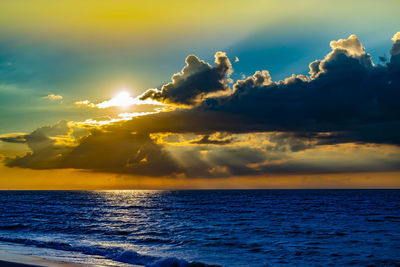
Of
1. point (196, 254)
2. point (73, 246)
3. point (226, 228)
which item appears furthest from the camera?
point (226, 228)

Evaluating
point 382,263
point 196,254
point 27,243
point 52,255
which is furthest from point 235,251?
point 27,243

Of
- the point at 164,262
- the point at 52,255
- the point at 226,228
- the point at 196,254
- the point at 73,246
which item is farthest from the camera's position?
the point at 226,228

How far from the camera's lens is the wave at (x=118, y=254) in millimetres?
20297

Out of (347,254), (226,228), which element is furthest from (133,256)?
(226,228)

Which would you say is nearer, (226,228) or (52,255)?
(52,255)

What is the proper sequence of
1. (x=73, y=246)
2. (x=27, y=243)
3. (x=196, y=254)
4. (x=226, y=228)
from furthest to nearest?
(x=226, y=228), (x=27, y=243), (x=73, y=246), (x=196, y=254)

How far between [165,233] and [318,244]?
14487 mm

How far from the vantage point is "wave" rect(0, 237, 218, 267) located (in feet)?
66.6

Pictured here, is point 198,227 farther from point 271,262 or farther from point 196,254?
point 271,262

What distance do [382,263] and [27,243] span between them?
26.3 m

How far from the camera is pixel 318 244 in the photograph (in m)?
27.2

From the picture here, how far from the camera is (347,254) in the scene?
23625 millimetres

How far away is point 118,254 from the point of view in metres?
22.9

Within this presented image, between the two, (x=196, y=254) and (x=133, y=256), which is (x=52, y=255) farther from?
(x=196, y=254)
